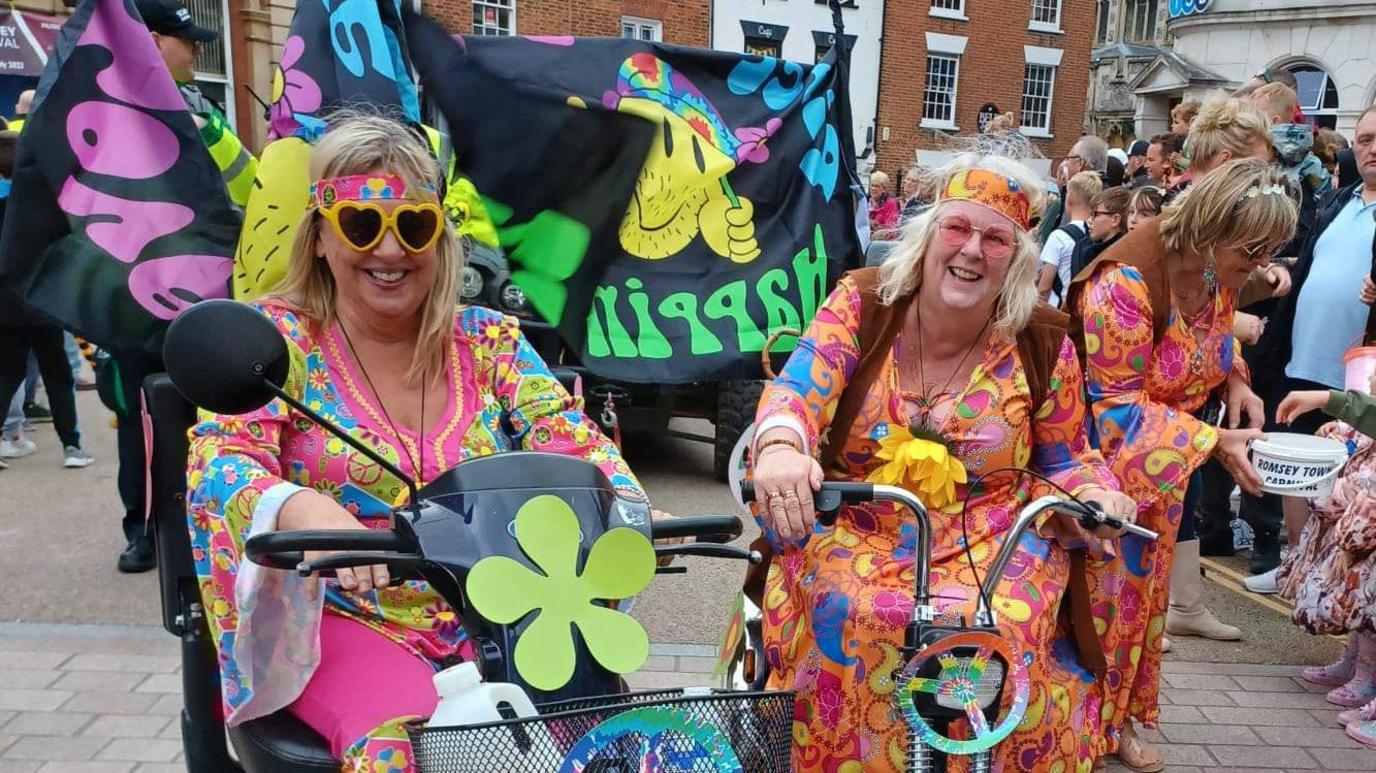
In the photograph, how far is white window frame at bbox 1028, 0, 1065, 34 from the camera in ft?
82.9

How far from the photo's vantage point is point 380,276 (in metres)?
2.09

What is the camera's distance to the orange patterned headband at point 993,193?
2.21 metres

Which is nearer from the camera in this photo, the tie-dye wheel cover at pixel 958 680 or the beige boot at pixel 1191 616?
the tie-dye wheel cover at pixel 958 680

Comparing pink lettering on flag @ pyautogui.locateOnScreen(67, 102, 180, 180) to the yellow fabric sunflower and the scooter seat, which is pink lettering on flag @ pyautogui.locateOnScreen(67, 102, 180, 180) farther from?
the yellow fabric sunflower

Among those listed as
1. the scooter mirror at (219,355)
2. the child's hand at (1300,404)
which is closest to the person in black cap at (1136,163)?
the child's hand at (1300,404)

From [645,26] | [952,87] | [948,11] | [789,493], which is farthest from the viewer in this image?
[952,87]

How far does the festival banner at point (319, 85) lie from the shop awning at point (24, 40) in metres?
12.7

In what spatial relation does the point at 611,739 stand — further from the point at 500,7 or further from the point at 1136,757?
the point at 500,7

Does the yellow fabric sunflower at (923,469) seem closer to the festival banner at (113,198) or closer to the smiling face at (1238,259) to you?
the smiling face at (1238,259)

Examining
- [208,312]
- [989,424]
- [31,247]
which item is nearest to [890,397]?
[989,424]

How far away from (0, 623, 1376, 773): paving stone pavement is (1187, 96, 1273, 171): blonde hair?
80.8 inches

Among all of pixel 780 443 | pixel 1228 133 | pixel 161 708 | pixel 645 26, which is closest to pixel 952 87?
pixel 645 26

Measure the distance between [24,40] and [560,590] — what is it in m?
16.1

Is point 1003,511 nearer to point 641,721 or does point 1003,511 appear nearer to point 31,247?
point 641,721
